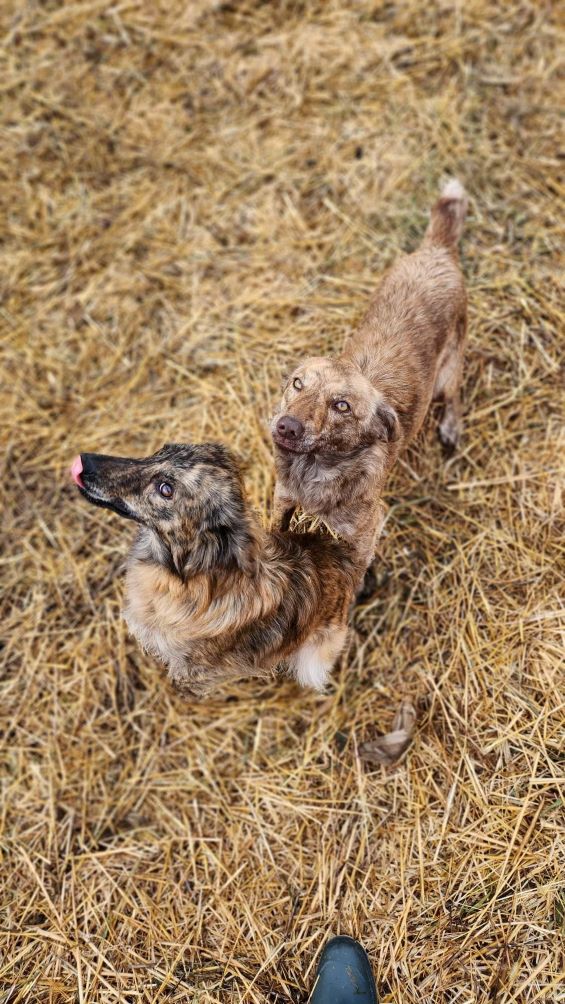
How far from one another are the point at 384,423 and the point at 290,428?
55 centimetres

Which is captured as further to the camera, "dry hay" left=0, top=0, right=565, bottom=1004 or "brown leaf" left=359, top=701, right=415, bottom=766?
"brown leaf" left=359, top=701, right=415, bottom=766

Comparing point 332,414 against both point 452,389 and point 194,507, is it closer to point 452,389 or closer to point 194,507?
point 194,507

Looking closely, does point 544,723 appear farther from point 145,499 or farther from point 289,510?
point 145,499

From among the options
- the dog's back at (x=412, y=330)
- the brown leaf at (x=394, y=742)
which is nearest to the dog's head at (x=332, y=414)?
the dog's back at (x=412, y=330)

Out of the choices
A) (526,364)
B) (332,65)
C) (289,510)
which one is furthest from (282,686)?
(332,65)

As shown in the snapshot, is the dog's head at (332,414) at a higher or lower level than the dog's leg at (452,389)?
higher

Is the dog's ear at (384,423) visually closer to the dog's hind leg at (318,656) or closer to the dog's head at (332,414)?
the dog's head at (332,414)

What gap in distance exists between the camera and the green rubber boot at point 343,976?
3.04 meters

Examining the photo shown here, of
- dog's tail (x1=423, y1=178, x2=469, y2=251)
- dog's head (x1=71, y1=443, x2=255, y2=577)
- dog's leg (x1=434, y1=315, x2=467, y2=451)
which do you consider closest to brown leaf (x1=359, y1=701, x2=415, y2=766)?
dog's head (x1=71, y1=443, x2=255, y2=577)

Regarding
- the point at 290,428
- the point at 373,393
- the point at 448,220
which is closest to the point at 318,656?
the point at 290,428

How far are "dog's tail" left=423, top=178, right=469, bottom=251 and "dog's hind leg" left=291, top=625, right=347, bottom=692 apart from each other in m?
2.62

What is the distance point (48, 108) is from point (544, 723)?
6.21 metres

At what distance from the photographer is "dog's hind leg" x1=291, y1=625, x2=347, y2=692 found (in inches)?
130

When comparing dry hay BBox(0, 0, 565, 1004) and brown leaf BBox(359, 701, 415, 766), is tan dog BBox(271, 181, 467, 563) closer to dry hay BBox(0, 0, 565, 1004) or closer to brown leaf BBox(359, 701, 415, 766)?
dry hay BBox(0, 0, 565, 1004)
